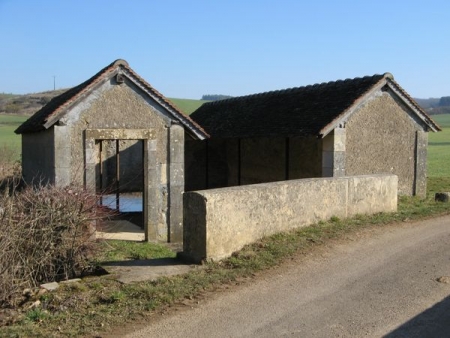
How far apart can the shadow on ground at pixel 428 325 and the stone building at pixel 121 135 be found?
7.75 m

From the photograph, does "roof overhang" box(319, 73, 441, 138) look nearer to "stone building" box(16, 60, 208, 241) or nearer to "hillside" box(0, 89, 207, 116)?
"stone building" box(16, 60, 208, 241)

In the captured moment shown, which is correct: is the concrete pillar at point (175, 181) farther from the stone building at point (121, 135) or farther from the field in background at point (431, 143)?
the field in background at point (431, 143)

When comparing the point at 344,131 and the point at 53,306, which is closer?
the point at 53,306

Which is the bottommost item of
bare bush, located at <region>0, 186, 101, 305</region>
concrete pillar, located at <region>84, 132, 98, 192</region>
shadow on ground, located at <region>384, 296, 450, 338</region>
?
shadow on ground, located at <region>384, 296, 450, 338</region>

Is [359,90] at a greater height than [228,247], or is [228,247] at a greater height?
[359,90]

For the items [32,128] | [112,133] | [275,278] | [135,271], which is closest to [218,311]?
[275,278]

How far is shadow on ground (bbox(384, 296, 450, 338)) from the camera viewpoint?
16.7ft

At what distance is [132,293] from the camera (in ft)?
20.5

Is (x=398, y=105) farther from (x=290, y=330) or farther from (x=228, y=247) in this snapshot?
(x=290, y=330)

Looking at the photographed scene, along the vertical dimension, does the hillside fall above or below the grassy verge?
above

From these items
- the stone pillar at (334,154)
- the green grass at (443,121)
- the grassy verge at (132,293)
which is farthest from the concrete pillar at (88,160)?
the green grass at (443,121)

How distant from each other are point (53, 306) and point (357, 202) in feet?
22.2

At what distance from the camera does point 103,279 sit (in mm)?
6914

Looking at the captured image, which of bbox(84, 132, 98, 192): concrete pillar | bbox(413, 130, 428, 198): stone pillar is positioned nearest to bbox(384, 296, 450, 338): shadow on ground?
bbox(84, 132, 98, 192): concrete pillar
